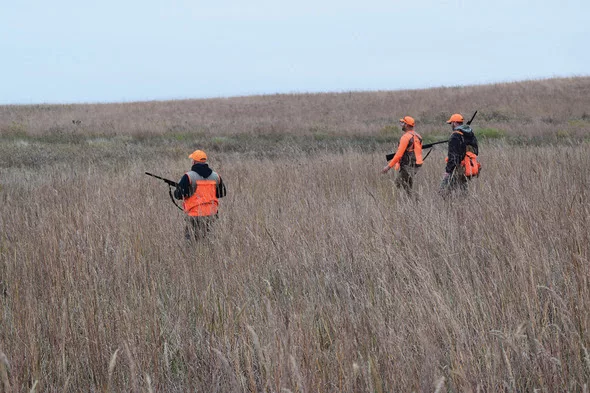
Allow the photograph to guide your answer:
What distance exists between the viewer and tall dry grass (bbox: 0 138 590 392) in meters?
2.07

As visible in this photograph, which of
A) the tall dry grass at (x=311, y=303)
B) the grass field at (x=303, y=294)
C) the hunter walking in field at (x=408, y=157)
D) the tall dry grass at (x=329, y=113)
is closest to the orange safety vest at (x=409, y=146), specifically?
the hunter walking in field at (x=408, y=157)

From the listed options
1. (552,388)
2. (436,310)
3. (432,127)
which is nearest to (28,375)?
(436,310)

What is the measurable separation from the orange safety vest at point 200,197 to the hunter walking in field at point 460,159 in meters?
2.98

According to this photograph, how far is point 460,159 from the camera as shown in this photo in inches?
277

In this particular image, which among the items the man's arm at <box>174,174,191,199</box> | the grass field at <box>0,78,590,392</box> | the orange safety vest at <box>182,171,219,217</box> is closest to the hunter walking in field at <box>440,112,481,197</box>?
the grass field at <box>0,78,590,392</box>

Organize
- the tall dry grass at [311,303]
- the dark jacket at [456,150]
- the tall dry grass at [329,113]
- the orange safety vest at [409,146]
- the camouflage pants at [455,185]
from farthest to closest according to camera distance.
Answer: the tall dry grass at [329,113] → the orange safety vest at [409,146] → the dark jacket at [456,150] → the camouflage pants at [455,185] → the tall dry grass at [311,303]

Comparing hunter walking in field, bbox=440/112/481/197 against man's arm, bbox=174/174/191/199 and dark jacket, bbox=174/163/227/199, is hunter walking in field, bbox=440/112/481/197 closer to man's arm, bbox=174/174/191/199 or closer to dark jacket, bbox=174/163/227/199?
dark jacket, bbox=174/163/227/199

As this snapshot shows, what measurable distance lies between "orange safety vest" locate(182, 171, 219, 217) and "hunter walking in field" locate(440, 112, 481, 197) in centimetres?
298

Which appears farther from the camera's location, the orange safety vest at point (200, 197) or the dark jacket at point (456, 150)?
the dark jacket at point (456, 150)

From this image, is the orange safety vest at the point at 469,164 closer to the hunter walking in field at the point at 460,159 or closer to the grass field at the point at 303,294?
the hunter walking in field at the point at 460,159

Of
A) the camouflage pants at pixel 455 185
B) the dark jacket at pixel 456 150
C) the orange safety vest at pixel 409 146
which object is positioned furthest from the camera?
the orange safety vest at pixel 409 146

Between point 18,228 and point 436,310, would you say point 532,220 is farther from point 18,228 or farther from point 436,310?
point 18,228

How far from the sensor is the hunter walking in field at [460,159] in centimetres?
700

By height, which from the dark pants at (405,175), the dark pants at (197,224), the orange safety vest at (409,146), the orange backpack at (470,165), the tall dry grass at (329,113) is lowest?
the dark pants at (197,224)
